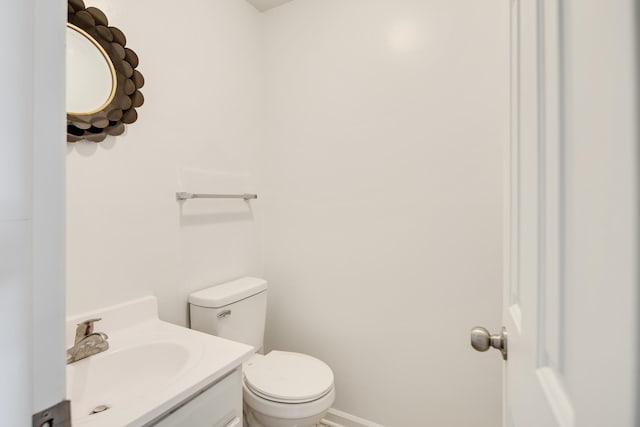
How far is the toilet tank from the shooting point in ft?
4.55

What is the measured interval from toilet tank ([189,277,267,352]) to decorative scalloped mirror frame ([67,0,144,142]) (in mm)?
789

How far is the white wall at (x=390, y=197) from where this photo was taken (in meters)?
1.38

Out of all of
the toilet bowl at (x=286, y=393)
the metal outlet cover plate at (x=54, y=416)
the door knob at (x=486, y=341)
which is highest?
the metal outlet cover plate at (x=54, y=416)

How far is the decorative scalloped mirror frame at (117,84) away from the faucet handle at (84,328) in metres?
0.62

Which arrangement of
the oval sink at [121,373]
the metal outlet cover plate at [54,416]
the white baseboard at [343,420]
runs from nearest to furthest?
the metal outlet cover plate at [54,416]
the oval sink at [121,373]
the white baseboard at [343,420]

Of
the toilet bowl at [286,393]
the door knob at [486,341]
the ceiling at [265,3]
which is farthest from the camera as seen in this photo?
the ceiling at [265,3]

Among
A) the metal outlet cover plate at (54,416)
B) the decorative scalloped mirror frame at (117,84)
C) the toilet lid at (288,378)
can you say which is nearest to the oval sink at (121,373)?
the toilet lid at (288,378)

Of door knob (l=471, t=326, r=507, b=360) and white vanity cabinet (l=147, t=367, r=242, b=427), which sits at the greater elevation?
door knob (l=471, t=326, r=507, b=360)

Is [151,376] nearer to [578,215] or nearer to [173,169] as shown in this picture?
[173,169]

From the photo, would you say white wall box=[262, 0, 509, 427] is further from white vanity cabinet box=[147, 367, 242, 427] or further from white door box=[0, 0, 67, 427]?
white door box=[0, 0, 67, 427]

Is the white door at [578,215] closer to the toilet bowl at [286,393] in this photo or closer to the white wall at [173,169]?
the toilet bowl at [286,393]

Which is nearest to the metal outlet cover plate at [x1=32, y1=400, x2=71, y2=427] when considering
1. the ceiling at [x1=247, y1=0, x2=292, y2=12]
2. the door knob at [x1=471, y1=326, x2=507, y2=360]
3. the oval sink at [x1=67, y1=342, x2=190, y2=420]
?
the oval sink at [x1=67, y1=342, x2=190, y2=420]

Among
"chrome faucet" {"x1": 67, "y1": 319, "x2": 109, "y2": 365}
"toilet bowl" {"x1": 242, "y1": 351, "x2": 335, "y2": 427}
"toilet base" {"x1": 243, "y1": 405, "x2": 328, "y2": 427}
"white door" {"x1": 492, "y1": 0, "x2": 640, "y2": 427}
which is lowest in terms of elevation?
"toilet base" {"x1": 243, "y1": 405, "x2": 328, "y2": 427}


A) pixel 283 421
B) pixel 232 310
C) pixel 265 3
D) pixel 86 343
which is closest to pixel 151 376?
pixel 86 343
